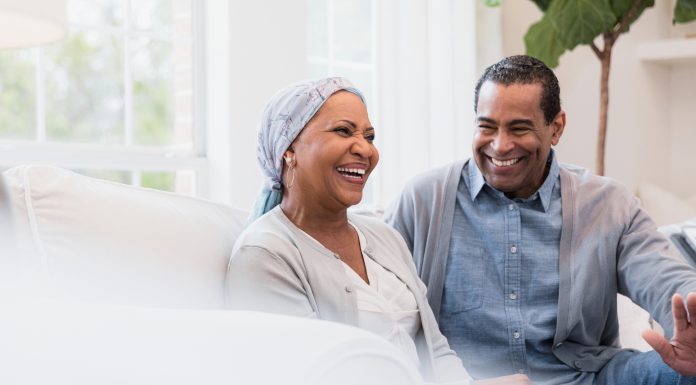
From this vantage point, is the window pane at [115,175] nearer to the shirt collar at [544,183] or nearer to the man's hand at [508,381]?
the shirt collar at [544,183]

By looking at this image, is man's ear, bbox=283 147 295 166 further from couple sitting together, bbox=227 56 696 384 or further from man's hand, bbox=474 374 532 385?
man's hand, bbox=474 374 532 385

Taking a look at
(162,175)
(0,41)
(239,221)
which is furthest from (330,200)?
(162,175)

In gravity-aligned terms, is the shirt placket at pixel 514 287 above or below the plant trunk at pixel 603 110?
below

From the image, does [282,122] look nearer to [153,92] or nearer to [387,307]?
[387,307]

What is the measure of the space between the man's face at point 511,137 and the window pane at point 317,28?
4.82ft

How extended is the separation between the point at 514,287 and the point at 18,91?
1.67 meters

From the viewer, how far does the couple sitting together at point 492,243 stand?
5.30 ft

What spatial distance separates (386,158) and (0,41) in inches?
90.1

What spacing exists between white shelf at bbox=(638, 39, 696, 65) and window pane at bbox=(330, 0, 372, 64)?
1.54m

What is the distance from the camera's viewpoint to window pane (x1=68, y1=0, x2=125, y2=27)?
9.03 ft

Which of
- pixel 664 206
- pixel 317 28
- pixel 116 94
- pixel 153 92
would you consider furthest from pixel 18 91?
pixel 664 206

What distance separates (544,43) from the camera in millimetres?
3754

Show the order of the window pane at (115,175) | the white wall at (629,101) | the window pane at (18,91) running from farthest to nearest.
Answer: the white wall at (629,101) → the window pane at (115,175) → the window pane at (18,91)

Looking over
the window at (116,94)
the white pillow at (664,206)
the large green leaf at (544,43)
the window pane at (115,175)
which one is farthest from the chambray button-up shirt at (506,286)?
the white pillow at (664,206)
